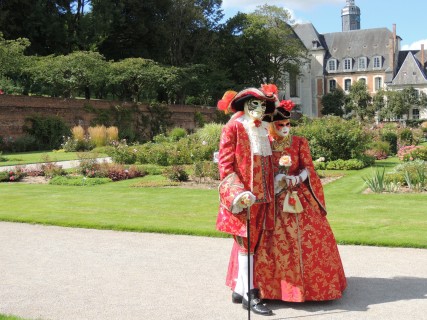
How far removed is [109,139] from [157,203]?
17833mm

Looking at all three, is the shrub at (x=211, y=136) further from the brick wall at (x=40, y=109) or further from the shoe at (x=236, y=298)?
the shoe at (x=236, y=298)

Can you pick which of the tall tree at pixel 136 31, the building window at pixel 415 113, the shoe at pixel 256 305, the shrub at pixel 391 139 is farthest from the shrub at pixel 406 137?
the building window at pixel 415 113

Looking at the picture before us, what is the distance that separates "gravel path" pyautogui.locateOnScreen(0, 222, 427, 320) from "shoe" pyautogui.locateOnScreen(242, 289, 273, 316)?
64 millimetres

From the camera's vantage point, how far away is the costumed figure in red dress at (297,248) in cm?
474

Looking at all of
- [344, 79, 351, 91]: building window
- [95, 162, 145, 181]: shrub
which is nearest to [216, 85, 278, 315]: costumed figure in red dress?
[95, 162, 145, 181]: shrub

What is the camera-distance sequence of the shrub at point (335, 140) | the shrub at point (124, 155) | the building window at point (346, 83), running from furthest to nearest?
the building window at point (346, 83)
the shrub at point (124, 155)
the shrub at point (335, 140)

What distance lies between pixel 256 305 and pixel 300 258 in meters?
0.52

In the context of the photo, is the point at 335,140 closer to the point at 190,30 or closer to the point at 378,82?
the point at 190,30

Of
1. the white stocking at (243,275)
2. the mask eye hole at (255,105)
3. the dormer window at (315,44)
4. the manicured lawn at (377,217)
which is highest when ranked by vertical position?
the dormer window at (315,44)

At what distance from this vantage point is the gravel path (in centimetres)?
466

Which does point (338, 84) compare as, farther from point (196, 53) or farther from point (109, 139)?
point (109, 139)

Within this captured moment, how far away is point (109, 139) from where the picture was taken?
2859 centimetres

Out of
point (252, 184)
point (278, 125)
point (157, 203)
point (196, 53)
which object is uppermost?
point (196, 53)

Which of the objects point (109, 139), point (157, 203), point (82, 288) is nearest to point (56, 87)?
point (109, 139)
